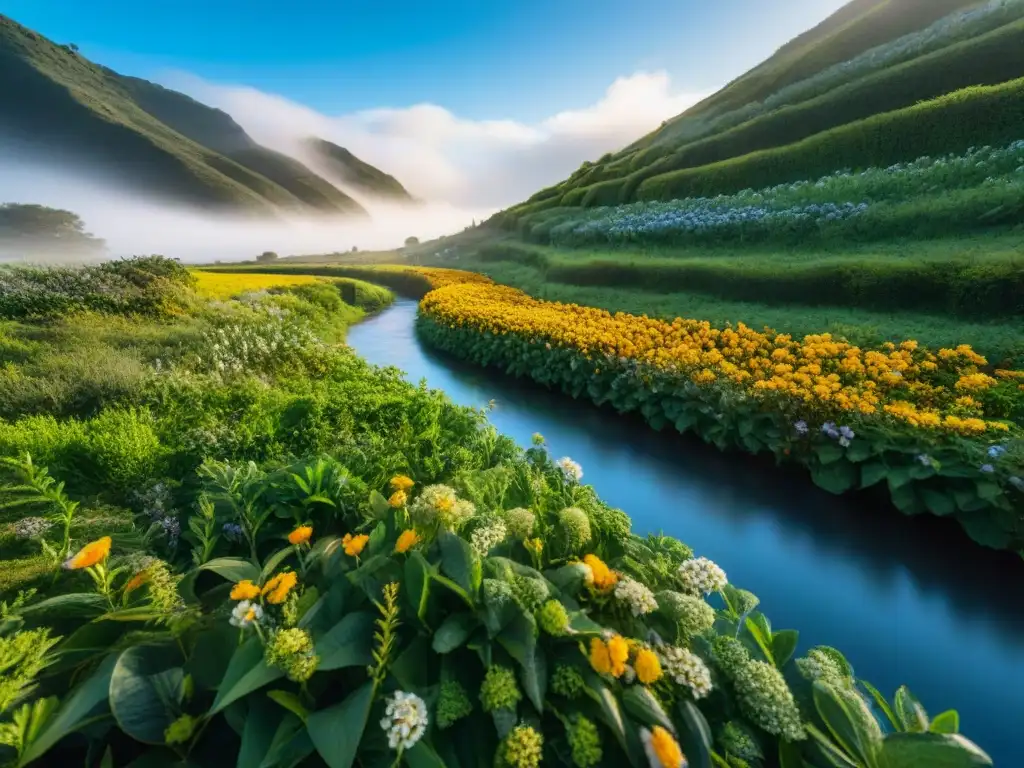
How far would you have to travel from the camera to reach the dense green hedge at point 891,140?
14.2 m

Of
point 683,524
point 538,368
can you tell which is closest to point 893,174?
point 538,368

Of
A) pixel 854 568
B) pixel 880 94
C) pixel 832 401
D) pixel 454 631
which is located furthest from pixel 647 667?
pixel 880 94

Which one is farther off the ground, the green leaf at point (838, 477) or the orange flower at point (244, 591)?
the orange flower at point (244, 591)

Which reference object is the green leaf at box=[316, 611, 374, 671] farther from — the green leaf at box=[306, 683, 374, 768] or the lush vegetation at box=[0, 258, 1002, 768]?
the green leaf at box=[306, 683, 374, 768]

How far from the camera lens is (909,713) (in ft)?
7.27

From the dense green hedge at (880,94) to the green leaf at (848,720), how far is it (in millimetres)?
26089

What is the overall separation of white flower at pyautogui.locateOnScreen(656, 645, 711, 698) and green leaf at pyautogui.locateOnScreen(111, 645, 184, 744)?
1893 mm

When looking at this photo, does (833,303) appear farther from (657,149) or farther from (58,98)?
(58,98)

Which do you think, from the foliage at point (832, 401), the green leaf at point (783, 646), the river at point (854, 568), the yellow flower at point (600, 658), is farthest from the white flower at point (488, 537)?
the foliage at point (832, 401)

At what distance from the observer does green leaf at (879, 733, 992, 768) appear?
64.6 inches

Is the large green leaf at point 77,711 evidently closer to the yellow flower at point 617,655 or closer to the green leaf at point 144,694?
the green leaf at point 144,694

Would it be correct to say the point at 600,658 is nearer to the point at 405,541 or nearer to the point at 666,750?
the point at 666,750

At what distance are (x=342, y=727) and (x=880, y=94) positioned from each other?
92.2 feet

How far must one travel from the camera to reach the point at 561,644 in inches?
76.1
